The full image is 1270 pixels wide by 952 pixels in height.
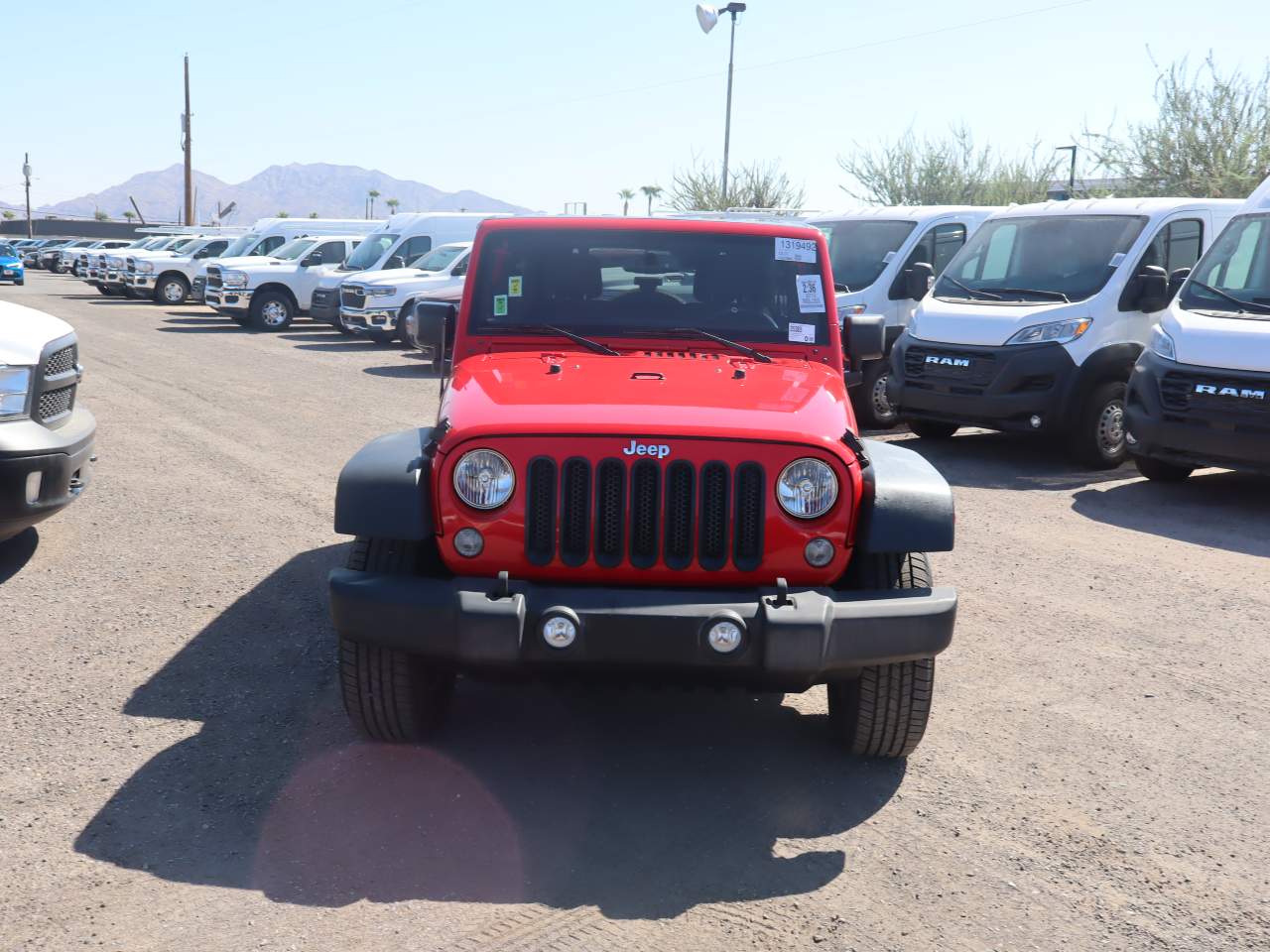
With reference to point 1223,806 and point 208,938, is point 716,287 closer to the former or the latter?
point 1223,806

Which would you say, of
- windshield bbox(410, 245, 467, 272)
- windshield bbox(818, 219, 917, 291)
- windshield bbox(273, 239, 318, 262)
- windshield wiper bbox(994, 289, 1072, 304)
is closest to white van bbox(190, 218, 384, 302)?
windshield bbox(273, 239, 318, 262)

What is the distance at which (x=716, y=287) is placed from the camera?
523cm

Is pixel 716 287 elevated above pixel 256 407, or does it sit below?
above

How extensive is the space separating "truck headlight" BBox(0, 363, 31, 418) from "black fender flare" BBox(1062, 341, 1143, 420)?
24.6 feet

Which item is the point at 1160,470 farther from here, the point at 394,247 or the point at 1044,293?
the point at 394,247

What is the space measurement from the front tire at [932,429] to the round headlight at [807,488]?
819cm

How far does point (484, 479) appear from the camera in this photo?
4.06m

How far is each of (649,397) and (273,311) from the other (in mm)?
21890

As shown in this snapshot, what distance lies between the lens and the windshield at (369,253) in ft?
76.8

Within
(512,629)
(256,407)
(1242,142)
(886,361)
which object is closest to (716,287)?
(512,629)

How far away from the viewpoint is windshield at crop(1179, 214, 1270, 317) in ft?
31.6

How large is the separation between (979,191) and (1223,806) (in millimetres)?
29220

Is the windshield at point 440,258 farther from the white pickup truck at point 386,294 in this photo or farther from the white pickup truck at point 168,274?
the white pickup truck at point 168,274

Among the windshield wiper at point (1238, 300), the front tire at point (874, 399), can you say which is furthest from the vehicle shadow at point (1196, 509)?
the front tire at point (874, 399)
